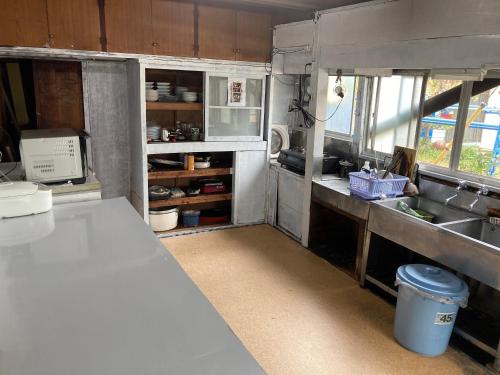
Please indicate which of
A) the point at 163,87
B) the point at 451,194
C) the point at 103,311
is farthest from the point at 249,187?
the point at 103,311

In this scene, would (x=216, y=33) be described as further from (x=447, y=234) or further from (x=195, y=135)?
(x=447, y=234)

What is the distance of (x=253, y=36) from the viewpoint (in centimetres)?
410

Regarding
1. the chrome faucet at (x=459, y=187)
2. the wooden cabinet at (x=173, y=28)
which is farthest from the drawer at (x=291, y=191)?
the wooden cabinet at (x=173, y=28)

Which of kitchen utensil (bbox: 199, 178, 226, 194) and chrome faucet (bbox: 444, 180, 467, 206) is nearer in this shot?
chrome faucet (bbox: 444, 180, 467, 206)

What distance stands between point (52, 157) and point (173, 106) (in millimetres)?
1546

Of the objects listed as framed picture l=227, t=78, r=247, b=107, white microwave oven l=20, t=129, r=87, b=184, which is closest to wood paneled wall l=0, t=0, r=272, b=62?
framed picture l=227, t=78, r=247, b=107

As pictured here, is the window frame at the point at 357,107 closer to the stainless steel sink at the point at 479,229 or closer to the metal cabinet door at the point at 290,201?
the metal cabinet door at the point at 290,201

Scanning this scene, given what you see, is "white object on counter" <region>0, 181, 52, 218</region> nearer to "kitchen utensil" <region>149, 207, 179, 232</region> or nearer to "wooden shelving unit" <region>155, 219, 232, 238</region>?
"kitchen utensil" <region>149, 207, 179, 232</region>

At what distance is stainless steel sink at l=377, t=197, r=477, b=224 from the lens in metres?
2.94

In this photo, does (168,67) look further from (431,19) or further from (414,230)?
(414,230)

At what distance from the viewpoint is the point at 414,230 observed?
8.87 ft

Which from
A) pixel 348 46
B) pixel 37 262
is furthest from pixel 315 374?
pixel 348 46

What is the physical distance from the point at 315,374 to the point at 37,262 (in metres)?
1.59

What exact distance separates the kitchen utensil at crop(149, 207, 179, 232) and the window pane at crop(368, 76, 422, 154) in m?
2.14
